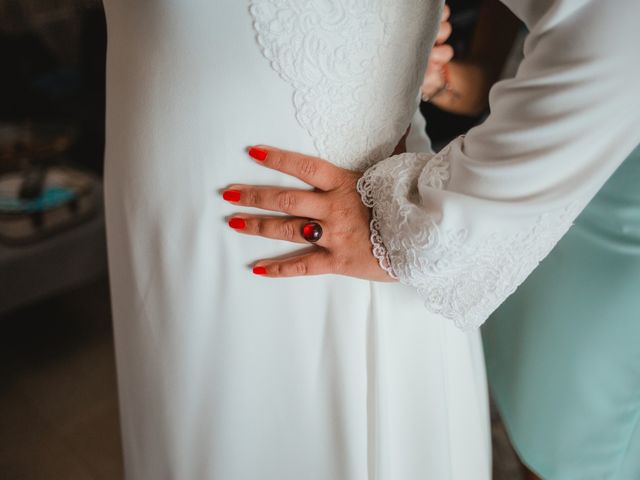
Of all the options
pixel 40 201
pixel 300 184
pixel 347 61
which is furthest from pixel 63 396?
pixel 347 61

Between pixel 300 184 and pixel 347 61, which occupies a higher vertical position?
pixel 347 61

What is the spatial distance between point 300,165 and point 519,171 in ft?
0.74

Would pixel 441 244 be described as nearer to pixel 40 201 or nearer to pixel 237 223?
pixel 237 223

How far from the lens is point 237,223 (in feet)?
2.10

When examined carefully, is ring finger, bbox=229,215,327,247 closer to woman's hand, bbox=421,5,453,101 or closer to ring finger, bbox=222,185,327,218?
ring finger, bbox=222,185,327,218

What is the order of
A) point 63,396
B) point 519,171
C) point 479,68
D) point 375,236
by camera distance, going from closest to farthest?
point 519,171
point 375,236
point 479,68
point 63,396

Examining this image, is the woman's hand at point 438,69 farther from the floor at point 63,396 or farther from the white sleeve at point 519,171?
the floor at point 63,396

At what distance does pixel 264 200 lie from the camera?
626mm

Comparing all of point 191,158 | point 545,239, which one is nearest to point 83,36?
point 191,158

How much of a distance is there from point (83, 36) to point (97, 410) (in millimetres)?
1898

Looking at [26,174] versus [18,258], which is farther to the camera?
[26,174]

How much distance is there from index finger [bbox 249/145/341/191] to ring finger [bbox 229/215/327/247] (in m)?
0.05

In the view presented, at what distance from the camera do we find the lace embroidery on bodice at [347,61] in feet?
1.85

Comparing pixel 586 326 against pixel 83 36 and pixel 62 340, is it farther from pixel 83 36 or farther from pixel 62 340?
pixel 83 36
